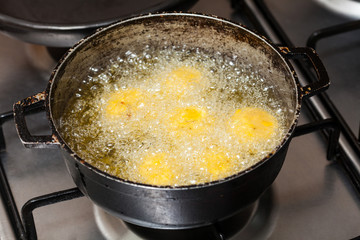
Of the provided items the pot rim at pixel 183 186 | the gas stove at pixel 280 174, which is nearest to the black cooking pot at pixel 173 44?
the pot rim at pixel 183 186

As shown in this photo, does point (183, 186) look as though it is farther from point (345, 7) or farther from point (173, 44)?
point (345, 7)

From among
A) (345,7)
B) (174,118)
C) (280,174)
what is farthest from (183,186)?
(345,7)

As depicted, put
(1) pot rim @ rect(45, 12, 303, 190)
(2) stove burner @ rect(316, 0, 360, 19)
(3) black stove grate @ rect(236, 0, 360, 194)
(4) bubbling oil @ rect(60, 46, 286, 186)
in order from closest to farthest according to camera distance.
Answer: (1) pot rim @ rect(45, 12, 303, 190)
(4) bubbling oil @ rect(60, 46, 286, 186)
(3) black stove grate @ rect(236, 0, 360, 194)
(2) stove burner @ rect(316, 0, 360, 19)

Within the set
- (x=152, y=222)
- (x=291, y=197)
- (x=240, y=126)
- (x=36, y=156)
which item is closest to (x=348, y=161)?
(x=291, y=197)

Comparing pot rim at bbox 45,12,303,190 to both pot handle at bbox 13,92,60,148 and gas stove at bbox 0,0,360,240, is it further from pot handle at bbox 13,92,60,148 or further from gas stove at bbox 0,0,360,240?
gas stove at bbox 0,0,360,240

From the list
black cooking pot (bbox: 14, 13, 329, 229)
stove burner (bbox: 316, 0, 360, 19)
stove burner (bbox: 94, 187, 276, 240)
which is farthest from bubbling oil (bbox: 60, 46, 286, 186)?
stove burner (bbox: 316, 0, 360, 19)
